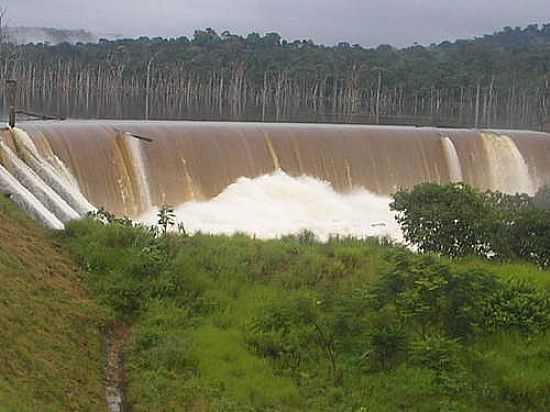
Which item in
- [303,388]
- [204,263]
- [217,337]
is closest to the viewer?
[303,388]

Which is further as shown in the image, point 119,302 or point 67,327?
point 119,302

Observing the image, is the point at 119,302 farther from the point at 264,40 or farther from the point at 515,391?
the point at 264,40

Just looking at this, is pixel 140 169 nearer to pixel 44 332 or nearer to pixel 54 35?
pixel 44 332

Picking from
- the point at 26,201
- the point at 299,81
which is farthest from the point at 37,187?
the point at 299,81

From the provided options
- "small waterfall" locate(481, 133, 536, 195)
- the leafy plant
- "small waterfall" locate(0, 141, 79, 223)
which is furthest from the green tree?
"small waterfall" locate(481, 133, 536, 195)

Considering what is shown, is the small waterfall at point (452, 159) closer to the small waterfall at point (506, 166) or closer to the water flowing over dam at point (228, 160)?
the water flowing over dam at point (228, 160)

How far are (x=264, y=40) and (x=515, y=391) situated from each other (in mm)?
59739

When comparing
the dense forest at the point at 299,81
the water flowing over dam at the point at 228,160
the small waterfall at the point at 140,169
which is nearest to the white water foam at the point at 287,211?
the water flowing over dam at the point at 228,160

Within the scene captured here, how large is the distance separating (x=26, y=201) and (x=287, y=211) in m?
8.56

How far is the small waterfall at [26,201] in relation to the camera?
1031 cm

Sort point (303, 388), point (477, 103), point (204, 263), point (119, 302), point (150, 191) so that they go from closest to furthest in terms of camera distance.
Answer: point (303, 388), point (119, 302), point (204, 263), point (150, 191), point (477, 103)

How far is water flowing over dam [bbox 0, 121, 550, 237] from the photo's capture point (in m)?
14.1

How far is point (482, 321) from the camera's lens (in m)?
8.00

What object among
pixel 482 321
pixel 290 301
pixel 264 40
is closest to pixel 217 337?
pixel 290 301
